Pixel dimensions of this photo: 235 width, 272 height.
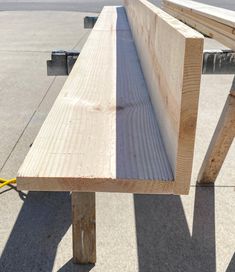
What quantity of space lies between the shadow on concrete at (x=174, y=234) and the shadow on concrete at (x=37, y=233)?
53cm

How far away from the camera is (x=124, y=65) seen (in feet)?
Answer: 10.2

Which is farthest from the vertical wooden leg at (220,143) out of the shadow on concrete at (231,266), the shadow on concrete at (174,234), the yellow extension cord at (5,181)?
the yellow extension cord at (5,181)

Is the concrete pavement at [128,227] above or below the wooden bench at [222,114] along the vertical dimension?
below

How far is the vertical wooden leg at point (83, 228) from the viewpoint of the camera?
6.57ft

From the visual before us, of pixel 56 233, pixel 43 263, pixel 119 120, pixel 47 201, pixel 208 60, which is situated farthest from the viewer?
pixel 208 60

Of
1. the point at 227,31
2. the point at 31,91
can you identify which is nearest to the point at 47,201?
the point at 227,31

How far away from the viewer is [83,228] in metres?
2.09

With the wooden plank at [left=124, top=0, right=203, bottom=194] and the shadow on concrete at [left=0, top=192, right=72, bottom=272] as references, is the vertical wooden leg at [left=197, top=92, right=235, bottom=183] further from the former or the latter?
the shadow on concrete at [left=0, top=192, right=72, bottom=272]

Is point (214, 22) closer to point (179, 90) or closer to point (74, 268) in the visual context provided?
point (179, 90)

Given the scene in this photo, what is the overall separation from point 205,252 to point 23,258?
1.11 meters

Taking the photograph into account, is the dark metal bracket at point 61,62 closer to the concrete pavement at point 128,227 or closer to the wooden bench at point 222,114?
the concrete pavement at point 128,227

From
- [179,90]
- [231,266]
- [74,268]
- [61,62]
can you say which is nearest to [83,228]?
[74,268]

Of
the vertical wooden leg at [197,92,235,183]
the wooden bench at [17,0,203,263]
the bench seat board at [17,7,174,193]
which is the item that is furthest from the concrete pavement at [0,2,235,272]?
the bench seat board at [17,7,174,193]

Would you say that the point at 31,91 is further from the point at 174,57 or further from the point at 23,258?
the point at 174,57
